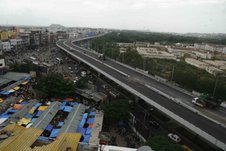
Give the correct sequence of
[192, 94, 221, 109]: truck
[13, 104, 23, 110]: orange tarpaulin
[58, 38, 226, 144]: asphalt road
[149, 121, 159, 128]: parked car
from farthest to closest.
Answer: [13, 104, 23, 110]: orange tarpaulin
[149, 121, 159, 128]: parked car
[192, 94, 221, 109]: truck
[58, 38, 226, 144]: asphalt road

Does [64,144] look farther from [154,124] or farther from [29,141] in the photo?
[154,124]

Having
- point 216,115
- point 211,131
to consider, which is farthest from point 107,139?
point 216,115

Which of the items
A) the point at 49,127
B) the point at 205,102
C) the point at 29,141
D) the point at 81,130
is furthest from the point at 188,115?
the point at 29,141

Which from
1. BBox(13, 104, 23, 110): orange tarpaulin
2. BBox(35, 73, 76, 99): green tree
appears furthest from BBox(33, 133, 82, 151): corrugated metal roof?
BBox(35, 73, 76, 99): green tree

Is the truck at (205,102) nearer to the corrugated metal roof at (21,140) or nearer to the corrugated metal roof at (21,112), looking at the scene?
the corrugated metal roof at (21,140)

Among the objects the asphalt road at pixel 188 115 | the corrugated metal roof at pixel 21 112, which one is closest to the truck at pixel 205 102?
the asphalt road at pixel 188 115

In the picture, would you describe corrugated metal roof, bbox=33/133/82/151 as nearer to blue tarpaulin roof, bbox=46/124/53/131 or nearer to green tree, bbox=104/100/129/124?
blue tarpaulin roof, bbox=46/124/53/131

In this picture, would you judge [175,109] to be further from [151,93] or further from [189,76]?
[189,76]

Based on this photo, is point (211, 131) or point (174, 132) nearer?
point (211, 131)
